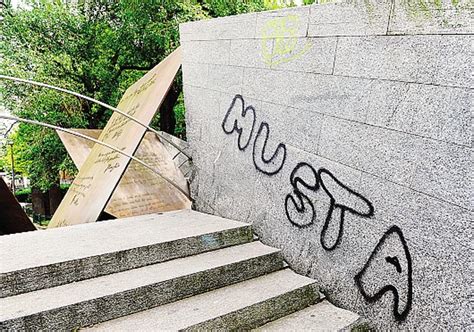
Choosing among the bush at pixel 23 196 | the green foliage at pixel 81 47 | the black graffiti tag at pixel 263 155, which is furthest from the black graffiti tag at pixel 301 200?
the bush at pixel 23 196

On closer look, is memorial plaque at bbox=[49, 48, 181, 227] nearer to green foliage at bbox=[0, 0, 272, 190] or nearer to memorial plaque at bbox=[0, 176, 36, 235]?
memorial plaque at bbox=[0, 176, 36, 235]

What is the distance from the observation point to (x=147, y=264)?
3479 millimetres

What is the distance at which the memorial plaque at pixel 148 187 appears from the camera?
19.0ft

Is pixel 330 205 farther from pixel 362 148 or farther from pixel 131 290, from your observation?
pixel 131 290

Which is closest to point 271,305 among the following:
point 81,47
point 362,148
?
point 362,148

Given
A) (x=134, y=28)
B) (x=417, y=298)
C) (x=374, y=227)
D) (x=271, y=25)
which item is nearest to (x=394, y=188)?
(x=374, y=227)

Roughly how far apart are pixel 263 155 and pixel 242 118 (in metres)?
0.52

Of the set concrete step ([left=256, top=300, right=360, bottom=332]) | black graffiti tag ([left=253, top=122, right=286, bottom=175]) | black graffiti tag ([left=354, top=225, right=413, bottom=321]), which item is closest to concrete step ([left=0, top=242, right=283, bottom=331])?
concrete step ([left=256, top=300, right=360, bottom=332])

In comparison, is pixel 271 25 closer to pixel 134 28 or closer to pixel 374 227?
pixel 374 227

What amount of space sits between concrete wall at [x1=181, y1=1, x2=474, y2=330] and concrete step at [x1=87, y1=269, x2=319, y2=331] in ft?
0.82

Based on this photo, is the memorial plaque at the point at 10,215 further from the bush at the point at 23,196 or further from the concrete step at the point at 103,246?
the bush at the point at 23,196

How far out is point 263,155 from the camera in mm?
4059

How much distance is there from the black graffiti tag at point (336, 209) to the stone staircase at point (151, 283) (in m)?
0.43

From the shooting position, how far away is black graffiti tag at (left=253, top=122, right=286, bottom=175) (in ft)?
12.6
